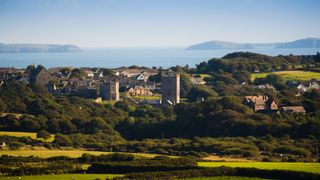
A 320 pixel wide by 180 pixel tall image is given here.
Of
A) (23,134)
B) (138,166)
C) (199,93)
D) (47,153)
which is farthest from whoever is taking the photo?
(199,93)

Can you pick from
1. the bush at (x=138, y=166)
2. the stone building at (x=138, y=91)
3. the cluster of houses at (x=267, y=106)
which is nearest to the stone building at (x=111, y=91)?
the stone building at (x=138, y=91)

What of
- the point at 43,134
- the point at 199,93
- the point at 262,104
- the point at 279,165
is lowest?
the point at 43,134

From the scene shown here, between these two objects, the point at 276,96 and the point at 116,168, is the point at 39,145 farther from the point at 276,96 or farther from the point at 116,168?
the point at 276,96

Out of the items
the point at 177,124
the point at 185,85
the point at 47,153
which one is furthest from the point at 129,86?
the point at 47,153

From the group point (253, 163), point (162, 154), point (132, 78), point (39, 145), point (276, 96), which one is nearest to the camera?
point (253, 163)

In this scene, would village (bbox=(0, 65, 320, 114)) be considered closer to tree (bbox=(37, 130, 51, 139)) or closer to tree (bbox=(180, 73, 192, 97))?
tree (bbox=(180, 73, 192, 97))

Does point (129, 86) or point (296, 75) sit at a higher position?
point (296, 75)

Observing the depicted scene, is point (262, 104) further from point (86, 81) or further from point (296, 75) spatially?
point (86, 81)

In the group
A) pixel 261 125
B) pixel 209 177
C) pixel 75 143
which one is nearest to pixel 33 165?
pixel 209 177
